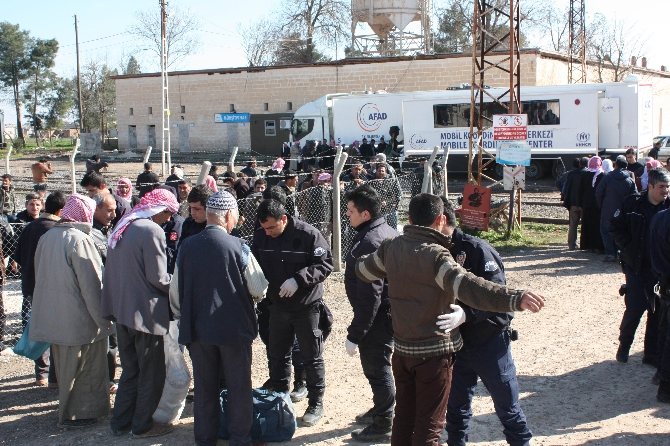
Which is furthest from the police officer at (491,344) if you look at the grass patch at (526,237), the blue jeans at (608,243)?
the grass patch at (526,237)

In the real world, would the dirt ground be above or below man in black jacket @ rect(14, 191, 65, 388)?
below

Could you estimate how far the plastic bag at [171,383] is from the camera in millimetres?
5023

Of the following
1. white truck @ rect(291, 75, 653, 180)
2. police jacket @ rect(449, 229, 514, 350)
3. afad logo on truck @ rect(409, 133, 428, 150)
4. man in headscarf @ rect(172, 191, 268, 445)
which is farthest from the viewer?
afad logo on truck @ rect(409, 133, 428, 150)

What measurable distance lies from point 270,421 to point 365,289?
122 centimetres

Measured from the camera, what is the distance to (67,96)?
60.2 m

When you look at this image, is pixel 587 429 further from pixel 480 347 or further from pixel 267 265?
pixel 267 265

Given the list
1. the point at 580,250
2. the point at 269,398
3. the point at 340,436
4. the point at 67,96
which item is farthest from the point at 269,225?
the point at 67,96

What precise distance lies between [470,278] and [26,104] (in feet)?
210

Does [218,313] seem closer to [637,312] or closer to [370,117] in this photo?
[637,312]

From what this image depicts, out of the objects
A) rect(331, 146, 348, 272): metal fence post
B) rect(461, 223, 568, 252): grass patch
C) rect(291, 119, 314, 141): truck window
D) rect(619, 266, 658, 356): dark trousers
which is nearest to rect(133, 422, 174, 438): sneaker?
rect(619, 266, 658, 356): dark trousers

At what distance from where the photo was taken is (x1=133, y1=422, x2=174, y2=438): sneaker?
489 cm

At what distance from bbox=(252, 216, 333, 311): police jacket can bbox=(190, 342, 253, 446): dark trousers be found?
0.74 metres

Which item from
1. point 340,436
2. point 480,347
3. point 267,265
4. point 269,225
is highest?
point 269,225

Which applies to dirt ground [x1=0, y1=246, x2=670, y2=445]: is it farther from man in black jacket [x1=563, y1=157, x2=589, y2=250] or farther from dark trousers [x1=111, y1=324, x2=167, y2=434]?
man in black jacket [x1=563, y1=157, x2=589, y2=250]
